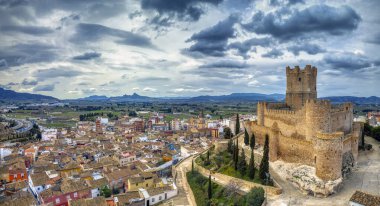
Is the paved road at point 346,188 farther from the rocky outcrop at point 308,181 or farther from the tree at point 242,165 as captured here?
the tree at point 242,165

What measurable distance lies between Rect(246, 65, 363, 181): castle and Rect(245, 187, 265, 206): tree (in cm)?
520

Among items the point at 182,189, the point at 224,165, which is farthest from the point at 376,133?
the point at 182,189

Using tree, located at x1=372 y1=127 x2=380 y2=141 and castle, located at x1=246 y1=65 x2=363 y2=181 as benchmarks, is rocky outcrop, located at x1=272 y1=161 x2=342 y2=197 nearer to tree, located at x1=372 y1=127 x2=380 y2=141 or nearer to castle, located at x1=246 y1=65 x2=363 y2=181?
castle, located at x1=246 y1=65 x2=363 y2=181

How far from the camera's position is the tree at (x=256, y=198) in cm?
2395

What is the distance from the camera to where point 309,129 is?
28266mm

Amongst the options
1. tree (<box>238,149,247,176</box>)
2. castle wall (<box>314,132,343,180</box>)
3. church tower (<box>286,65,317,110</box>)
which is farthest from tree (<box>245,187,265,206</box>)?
church tower (<box>286,65,317,110</box>)

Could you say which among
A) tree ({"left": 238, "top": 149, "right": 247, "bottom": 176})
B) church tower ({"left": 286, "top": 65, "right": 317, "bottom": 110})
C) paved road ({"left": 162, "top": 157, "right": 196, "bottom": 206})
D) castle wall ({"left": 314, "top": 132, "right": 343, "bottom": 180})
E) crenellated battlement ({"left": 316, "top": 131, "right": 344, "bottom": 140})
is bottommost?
paved road ({"left": 162, "top": 157, "right": 196, "bottom": 206})

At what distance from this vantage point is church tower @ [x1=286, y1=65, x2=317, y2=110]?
34.1 m

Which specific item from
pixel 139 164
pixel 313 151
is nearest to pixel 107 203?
pixel 139 164

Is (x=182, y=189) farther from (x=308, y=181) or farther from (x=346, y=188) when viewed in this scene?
(x=346, y=188)

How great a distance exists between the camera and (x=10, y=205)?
29.1m

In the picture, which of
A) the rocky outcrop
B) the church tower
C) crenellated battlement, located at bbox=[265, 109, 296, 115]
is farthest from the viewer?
the church tower

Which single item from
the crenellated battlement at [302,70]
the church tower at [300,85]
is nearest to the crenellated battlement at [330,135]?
the church tower at [300,85]

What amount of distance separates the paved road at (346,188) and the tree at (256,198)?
71 cm
